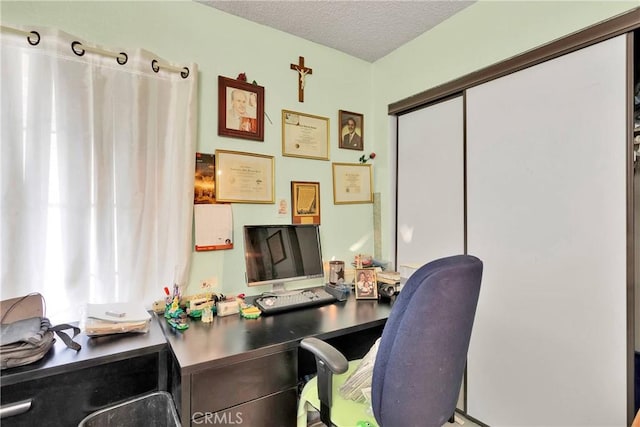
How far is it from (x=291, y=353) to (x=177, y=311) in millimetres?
596

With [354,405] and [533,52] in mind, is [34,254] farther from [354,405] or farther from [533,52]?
[533,52]

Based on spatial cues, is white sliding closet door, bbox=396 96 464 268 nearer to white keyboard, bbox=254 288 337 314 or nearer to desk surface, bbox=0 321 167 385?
white keyboard, bbox=254 288 337 314

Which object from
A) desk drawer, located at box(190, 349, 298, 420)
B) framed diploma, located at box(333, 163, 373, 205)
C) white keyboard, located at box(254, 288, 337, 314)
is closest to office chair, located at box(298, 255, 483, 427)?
desk drawer, located at box(190, 349, 298, 420)

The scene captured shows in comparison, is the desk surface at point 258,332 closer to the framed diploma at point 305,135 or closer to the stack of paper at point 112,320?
the stack of paper at point 112,320

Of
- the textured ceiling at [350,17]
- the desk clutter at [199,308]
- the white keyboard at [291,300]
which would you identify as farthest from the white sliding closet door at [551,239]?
the desk clutter at [199,308]

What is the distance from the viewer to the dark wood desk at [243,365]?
1.09m

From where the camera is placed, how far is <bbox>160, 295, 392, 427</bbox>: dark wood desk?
109 cm

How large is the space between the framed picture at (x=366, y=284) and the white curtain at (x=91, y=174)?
1000 millimetres

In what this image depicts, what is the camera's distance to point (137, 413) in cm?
130

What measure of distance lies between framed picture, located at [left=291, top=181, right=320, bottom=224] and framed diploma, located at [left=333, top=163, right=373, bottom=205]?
17cm

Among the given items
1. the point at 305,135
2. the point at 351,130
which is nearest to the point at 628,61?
the point at 351,130

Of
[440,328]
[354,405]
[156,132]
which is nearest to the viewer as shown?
[440,328]

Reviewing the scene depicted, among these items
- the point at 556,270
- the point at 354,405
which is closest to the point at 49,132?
the point at 354,405

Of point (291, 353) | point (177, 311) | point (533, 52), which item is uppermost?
point (533, 52)
